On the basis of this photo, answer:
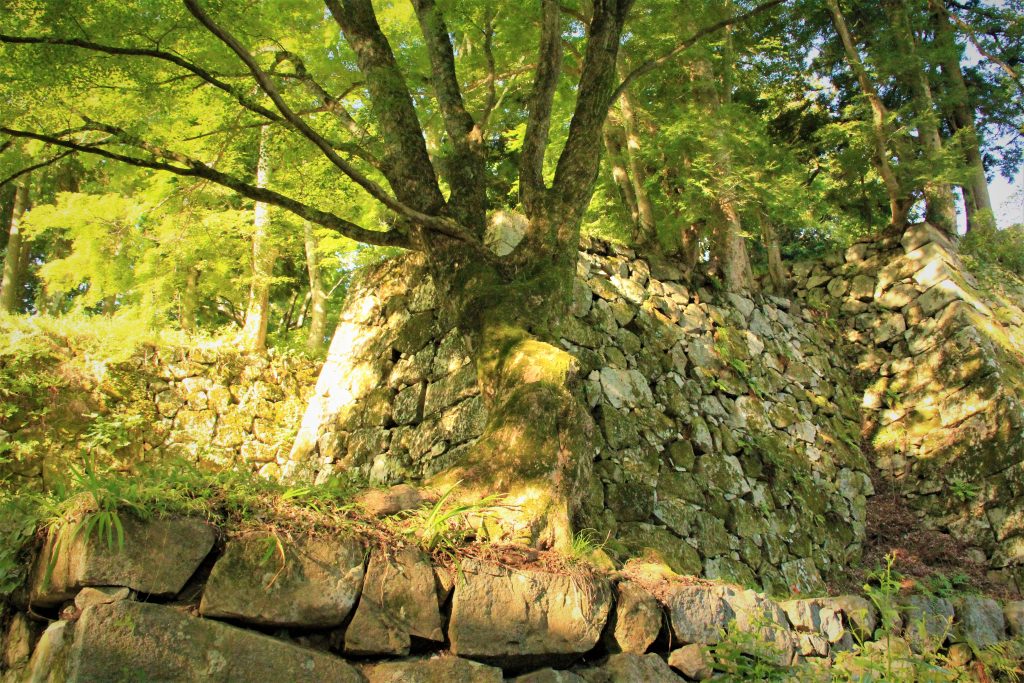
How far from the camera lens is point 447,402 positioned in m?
5.63

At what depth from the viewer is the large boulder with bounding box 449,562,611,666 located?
2568 millimetres

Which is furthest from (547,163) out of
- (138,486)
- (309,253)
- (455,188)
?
(138,486)

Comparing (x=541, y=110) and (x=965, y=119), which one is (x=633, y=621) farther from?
(x=965, y=119)

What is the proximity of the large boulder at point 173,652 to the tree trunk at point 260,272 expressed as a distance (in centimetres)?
581

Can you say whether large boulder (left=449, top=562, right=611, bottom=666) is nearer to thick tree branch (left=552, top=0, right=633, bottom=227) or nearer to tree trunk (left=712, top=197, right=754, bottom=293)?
thick tree branch (left=552, top=0, right=633, bottom=227)

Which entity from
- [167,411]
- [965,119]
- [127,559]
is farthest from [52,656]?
[965,119]

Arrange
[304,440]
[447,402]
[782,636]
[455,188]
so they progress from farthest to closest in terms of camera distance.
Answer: [304,440]
[447,402]
[455,188]
[782,636]

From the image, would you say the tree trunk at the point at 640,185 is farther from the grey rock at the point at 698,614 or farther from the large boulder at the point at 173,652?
the large boulder at the point at 173,652

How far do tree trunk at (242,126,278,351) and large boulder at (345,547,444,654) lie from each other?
5612 millimetres

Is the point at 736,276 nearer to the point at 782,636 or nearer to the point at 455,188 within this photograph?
the point at 455,188

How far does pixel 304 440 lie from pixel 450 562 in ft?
13.6

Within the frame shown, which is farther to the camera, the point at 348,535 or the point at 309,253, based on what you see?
the point at 309,253

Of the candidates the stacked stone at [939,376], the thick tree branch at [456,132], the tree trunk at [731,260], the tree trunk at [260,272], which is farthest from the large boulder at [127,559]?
the stacked stone at [939,376]

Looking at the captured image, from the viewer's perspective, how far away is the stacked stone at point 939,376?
21.9 feet
